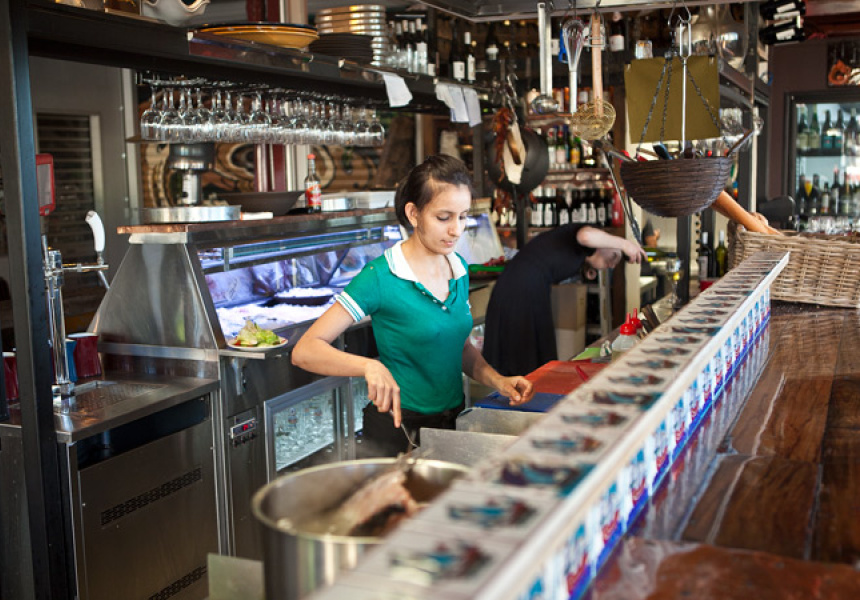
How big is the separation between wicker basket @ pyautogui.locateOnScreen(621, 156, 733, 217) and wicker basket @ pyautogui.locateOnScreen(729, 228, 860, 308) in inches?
48.8

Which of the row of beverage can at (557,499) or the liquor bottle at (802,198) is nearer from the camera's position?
the row of beverage can at (557,499)

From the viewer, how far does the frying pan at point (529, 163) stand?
21.0 feet

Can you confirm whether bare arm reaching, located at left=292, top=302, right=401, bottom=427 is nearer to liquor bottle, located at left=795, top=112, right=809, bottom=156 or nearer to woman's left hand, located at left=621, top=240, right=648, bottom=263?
woman's left hand, located at left=621, top=240, right=648, bottom=263

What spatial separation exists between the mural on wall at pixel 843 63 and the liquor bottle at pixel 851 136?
324 mm

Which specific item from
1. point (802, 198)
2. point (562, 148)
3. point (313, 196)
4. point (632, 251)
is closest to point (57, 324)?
point (313, 196)

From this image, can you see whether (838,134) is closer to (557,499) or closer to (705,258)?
(705,258)

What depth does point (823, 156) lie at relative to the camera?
9734mm

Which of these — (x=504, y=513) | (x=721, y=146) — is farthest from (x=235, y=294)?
(x=504, y=513)

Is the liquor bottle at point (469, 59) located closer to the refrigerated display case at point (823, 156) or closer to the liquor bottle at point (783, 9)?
the liquor bottle at point (783, 9)

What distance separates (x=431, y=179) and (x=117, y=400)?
150 cm

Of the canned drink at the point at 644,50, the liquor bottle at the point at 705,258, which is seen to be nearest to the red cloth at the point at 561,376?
the canned drink at the point at 644,50

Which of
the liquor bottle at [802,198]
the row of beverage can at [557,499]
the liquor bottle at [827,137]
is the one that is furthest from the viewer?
the liquor bottle at [802,198]

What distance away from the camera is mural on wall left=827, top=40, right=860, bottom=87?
9.24m

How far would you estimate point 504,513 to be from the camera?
1072mm
